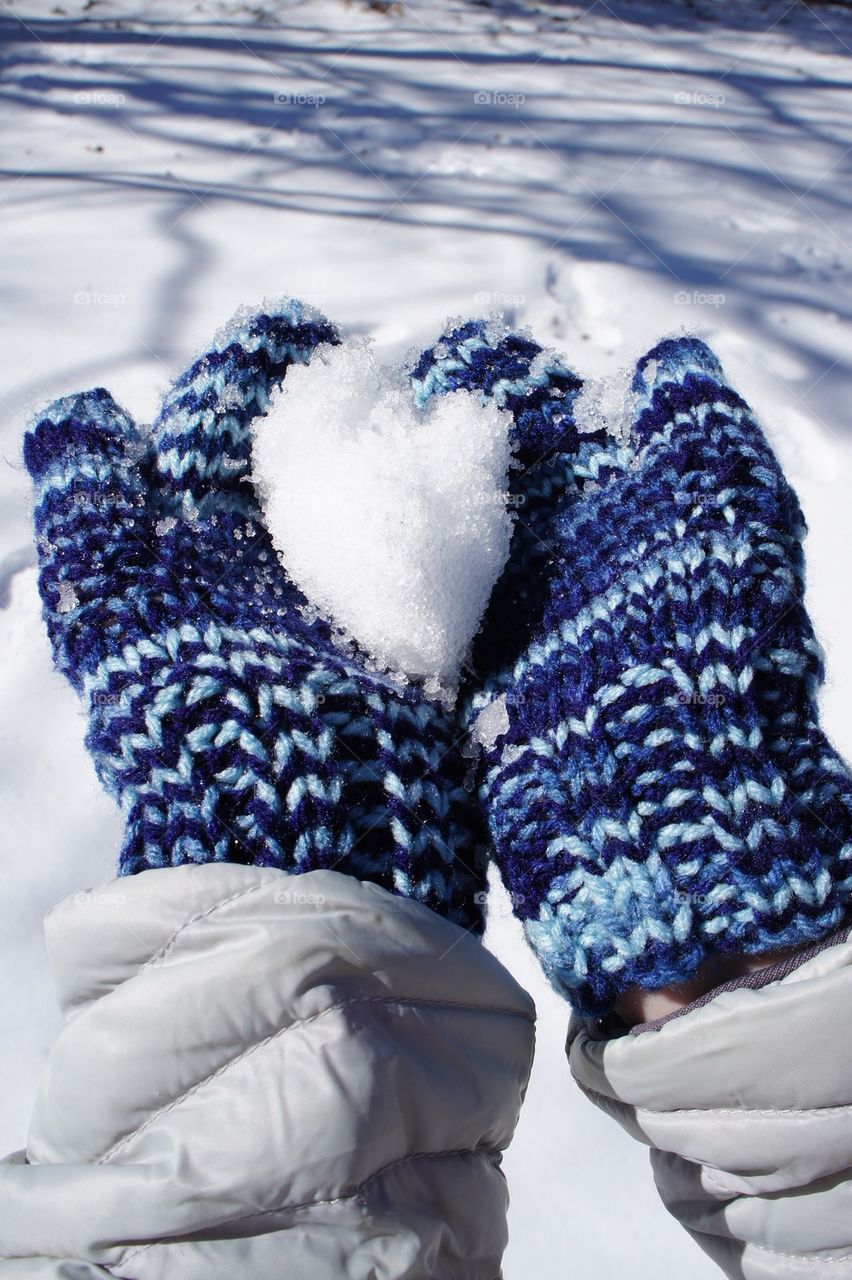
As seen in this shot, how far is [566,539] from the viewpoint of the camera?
33.3 inches

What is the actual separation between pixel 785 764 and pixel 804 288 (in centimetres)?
129

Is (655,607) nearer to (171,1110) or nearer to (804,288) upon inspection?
(171,1110)

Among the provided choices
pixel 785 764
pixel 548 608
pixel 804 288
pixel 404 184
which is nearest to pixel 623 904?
pixel 785 764

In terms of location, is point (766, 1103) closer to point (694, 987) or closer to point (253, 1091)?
point (694, 987)

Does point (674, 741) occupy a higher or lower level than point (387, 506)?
lower

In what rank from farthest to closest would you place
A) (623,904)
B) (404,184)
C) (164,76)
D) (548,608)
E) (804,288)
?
1. (164,76)
2. (404,184)
3. (804,288)
4. (548,608)
5. (623,904)

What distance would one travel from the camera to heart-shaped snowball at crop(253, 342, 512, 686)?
795 millimetres

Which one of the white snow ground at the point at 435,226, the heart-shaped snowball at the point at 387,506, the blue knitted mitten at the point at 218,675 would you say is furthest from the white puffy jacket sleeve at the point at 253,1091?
the white snow ground at the point at 435,226

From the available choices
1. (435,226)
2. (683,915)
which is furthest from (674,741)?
(435,226)

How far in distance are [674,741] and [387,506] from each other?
31cm

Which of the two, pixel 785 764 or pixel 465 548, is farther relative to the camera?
pixel 465 548

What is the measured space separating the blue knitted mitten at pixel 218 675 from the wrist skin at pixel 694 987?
14cm

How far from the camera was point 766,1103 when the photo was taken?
604 millimetres

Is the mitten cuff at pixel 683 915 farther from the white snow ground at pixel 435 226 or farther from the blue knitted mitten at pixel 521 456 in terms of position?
the white snow ground at pixel 435 226
